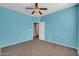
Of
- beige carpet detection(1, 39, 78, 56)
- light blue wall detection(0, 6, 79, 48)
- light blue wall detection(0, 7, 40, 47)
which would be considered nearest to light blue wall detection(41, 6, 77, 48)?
light blue wall detection(0, 6, 79, 48)

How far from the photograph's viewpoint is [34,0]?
0.62m

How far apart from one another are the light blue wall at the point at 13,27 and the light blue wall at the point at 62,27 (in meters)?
1.14

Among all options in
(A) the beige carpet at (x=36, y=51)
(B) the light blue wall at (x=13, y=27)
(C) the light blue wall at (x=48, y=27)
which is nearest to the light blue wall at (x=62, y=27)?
(C) the light blue wall at (x=48, y=27)

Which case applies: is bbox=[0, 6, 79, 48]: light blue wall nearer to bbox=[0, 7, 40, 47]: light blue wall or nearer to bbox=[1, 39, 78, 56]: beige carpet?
bbox=[0, 7, 40, 47]: light blue wall

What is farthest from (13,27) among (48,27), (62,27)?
(62,27)

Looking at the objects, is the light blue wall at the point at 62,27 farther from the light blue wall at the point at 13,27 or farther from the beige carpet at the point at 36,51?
the light blue wall at the point at 13,27

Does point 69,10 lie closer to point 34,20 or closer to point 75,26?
point 75,26

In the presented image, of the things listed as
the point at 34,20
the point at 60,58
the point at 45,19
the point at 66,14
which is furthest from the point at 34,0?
the point at 34,20

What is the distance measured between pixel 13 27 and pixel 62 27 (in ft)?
7.14

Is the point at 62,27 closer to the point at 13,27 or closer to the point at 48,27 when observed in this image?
the point at 48,27

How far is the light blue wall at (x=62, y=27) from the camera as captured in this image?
4113 millimetres

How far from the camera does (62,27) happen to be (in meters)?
4.68

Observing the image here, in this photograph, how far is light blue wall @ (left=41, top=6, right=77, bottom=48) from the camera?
4.11 m

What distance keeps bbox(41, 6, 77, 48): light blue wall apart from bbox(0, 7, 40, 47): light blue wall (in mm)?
1138
